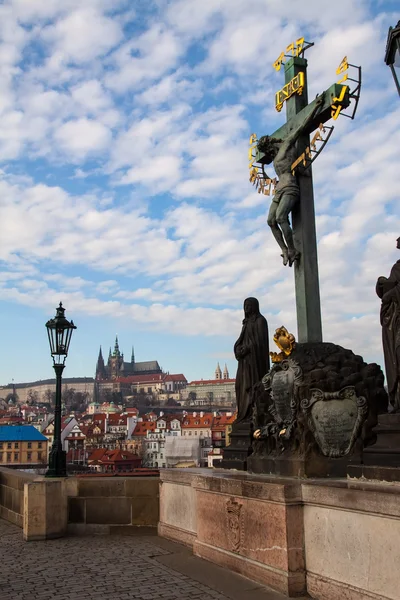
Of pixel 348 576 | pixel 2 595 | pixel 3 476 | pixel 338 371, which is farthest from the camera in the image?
pixel 3 476

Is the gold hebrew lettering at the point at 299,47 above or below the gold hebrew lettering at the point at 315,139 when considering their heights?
above

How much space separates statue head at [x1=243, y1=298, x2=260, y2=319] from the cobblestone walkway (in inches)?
124

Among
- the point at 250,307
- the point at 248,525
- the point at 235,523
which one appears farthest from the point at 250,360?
the point at 248,525

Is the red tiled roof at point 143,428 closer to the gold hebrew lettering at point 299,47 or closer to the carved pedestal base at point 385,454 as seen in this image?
the gold hebrew lettering at point 299,47

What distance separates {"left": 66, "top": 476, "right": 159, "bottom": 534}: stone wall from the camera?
346 inches

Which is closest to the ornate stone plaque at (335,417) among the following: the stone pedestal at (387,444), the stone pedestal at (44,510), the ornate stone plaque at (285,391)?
the ornate stone plaque at (285,391)

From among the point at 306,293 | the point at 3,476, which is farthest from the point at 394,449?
the point at 3,476

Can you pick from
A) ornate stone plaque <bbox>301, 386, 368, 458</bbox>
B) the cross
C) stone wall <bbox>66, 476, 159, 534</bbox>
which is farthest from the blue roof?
ornate stone plaque <bbox>301, 386, 368, 458</bbox>

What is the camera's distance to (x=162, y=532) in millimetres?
8297

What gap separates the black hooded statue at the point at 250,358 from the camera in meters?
8.06

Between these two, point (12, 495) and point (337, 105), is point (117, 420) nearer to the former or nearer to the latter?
point (12, 495)

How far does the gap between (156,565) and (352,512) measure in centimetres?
280

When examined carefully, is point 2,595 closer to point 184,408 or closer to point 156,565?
point 156,565

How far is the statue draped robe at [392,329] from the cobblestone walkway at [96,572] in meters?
2.01
